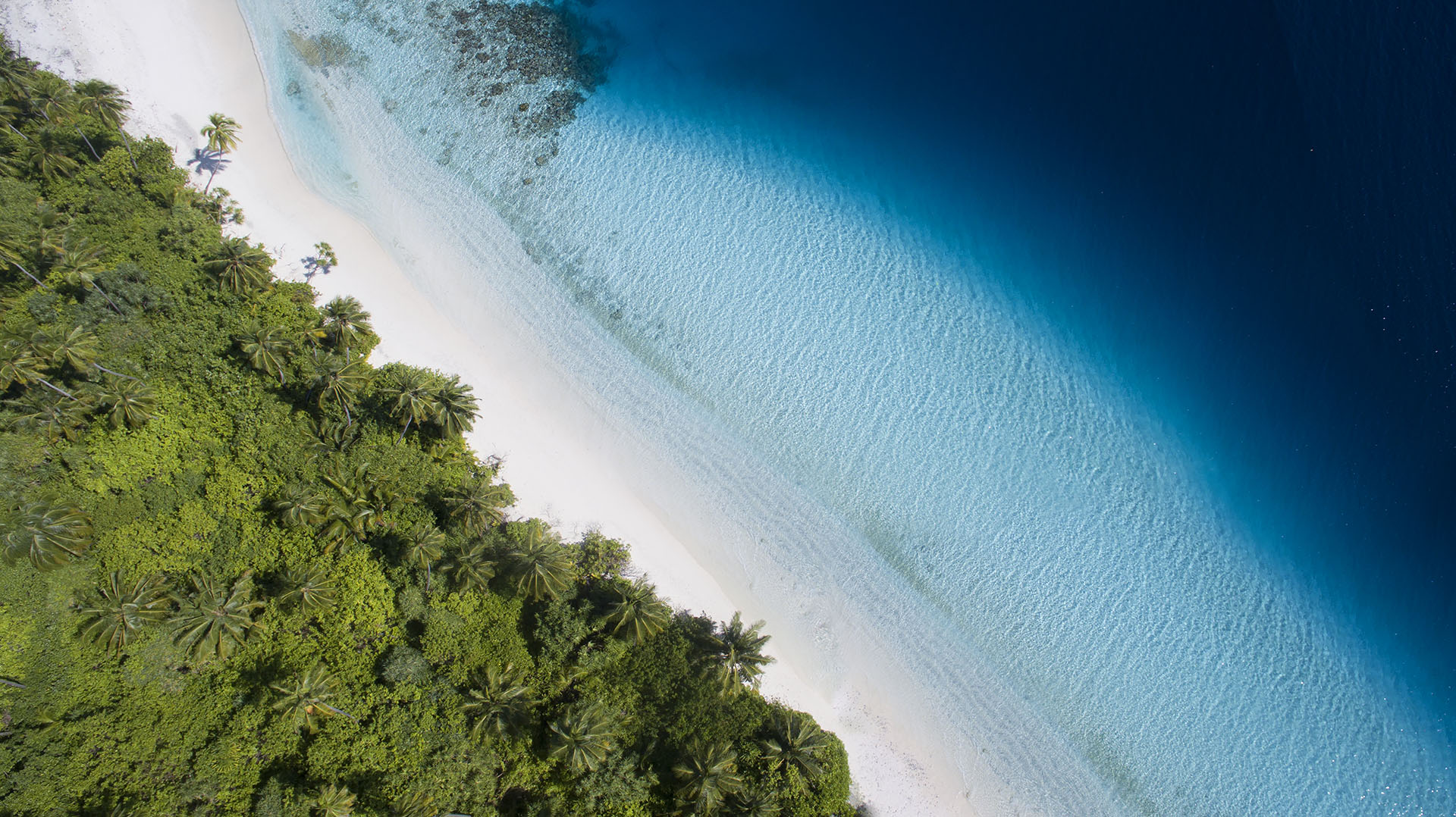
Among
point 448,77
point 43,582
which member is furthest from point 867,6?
point 43,582

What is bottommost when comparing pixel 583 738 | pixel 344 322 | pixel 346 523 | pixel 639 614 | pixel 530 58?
pixel 346 523

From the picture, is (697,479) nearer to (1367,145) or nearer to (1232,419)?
(1232,419)

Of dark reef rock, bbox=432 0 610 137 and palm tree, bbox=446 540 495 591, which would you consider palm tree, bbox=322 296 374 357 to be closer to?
palm tree, bbox=446 540 495 591

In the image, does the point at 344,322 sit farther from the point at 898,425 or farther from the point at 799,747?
the point at 799,747

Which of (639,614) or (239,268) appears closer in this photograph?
(639,614)

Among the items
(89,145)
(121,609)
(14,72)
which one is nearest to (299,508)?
(121,609)

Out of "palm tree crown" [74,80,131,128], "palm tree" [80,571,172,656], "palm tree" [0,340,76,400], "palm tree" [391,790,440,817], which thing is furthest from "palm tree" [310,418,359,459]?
"palm tree crown" [74,80,131,128]
